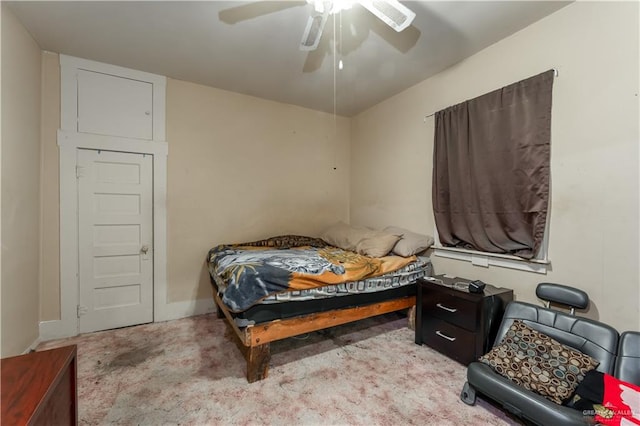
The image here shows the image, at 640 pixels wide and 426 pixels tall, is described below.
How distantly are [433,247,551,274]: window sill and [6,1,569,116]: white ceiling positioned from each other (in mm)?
1873

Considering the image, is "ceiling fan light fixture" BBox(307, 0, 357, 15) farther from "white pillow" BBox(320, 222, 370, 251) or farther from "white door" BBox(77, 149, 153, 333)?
"white door" BBox(77, 149, 153, 333)

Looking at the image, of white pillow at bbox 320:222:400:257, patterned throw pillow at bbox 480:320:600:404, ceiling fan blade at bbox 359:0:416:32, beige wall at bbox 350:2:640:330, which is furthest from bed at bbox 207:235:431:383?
ceiling fan blade at bbox 359:0:416:32

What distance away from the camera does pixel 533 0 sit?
192cm

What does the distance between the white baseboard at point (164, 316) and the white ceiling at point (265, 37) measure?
2.62 metres

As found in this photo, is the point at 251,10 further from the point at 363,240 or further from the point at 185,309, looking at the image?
the point at 185,309

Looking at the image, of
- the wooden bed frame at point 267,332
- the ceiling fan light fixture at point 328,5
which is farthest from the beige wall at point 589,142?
the ceiling fan light fixture at point 328,5

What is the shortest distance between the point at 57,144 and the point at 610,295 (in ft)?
15.4

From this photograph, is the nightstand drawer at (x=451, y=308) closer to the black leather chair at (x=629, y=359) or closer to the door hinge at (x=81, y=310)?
the black leather chair at (x=629, y=359)

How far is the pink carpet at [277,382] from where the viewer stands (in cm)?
162

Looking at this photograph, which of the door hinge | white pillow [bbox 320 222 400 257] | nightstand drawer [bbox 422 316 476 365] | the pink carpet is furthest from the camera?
white pillow [bbox 320 222 400 257]

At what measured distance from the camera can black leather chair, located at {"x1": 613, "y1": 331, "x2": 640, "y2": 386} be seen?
1.46 metres

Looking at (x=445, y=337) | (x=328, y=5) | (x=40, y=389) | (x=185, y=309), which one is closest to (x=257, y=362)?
(x=40, y=389)

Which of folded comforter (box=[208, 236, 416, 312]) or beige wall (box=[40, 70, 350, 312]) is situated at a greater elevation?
beige wall (box=[40, 70, 350, 312])

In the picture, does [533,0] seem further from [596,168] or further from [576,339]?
[576,339]
